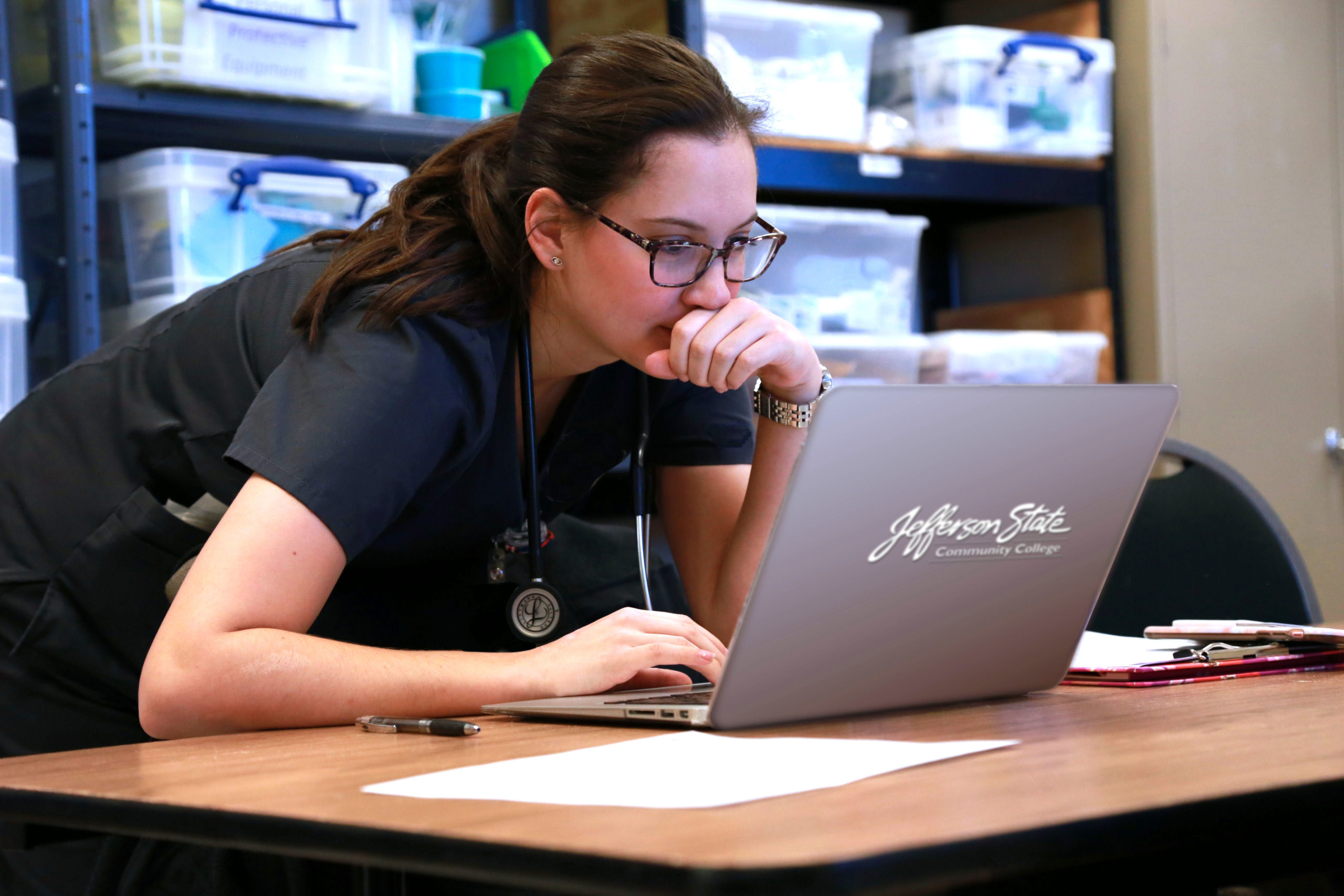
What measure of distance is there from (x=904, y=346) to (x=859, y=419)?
1.83 meters

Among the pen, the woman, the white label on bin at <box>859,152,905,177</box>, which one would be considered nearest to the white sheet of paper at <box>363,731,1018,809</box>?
the pen

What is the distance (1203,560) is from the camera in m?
1.43

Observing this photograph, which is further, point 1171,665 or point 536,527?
point 536,527

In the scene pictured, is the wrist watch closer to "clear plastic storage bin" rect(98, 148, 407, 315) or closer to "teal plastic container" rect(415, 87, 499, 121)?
"clear plastic storage bin" rect(98, 148, 407, 315)

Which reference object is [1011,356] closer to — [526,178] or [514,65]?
[514,65]

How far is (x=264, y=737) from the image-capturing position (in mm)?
803

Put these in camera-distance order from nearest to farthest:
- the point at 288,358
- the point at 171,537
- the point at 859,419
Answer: the point at 859,419 < the point at 288,358 < the point at 171,537

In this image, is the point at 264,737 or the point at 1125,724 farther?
the point at 264,737

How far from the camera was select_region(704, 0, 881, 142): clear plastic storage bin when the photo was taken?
7.52 feet

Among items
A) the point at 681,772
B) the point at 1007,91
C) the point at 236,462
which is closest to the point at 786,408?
the point at 236,462

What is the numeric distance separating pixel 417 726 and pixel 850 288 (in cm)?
179

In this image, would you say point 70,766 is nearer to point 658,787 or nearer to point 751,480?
point 658,787

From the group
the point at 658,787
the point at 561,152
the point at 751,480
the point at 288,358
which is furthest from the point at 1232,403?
the point at 658,787

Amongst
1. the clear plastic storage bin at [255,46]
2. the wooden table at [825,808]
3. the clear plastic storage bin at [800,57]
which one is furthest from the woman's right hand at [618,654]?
the clear plastic storage bin at [800,57]
